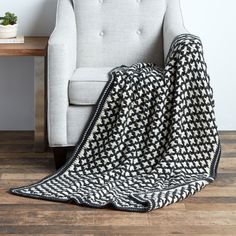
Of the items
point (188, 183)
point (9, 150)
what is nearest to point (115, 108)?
point (188, 183)

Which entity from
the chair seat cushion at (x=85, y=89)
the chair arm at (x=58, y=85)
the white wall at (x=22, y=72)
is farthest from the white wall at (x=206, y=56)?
the chair seat cushion at (x=85, y=89)

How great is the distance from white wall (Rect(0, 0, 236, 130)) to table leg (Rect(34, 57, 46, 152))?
413 millimetres

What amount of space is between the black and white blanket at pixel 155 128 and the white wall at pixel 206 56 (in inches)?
28.1

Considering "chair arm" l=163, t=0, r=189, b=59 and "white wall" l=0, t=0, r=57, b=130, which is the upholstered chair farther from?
"white wall" l=0, t=0, r=57, b=130

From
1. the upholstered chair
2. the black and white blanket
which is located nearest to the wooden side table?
the upholstered chair

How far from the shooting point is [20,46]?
343 cm

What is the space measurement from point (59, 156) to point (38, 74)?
0.45 meters

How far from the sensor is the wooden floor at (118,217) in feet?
8.38

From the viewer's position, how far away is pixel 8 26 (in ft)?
11.7

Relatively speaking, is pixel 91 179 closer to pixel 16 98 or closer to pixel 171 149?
pixel 171 149

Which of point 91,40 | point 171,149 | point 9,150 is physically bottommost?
point 9,150

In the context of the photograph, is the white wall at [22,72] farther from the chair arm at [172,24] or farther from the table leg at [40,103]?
the chair arm at [172,24]

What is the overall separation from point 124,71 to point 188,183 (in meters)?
0.63

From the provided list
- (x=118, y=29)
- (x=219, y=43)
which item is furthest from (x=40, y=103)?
(x=219, y=43)
